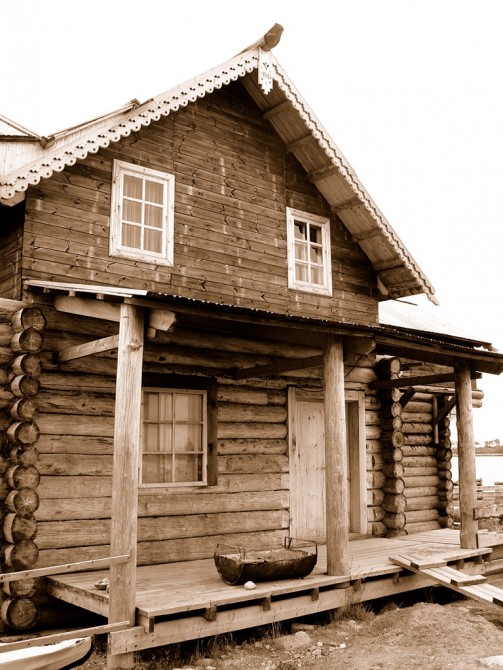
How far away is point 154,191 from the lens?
10336 mm

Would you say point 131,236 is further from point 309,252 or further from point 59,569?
point 59,569

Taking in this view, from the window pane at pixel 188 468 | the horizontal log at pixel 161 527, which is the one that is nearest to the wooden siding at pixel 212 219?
the window pane at pixel 188 468

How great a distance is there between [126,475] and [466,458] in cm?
653

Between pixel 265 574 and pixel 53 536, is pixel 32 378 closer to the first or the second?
pixel 53 536

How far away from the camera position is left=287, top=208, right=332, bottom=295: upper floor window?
38.7ft

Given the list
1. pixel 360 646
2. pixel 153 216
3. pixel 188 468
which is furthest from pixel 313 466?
pixel 153 216

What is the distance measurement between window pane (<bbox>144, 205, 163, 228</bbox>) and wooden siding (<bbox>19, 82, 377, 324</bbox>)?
0.90ft

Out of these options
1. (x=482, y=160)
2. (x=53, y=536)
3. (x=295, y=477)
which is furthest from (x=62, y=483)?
(x=482, y=160)

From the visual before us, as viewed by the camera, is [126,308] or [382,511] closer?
[126,308]

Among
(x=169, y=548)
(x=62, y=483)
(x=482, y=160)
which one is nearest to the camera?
(x=62, y=483)

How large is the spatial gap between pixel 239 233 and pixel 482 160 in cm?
13214

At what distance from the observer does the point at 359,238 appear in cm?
1256

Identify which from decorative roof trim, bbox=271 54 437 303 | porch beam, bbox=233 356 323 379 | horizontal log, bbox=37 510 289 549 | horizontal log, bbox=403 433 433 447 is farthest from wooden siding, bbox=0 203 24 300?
horizontal log, bbox=403 433 433 447

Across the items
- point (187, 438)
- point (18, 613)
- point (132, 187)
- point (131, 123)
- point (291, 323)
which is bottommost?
point (18, 613)
